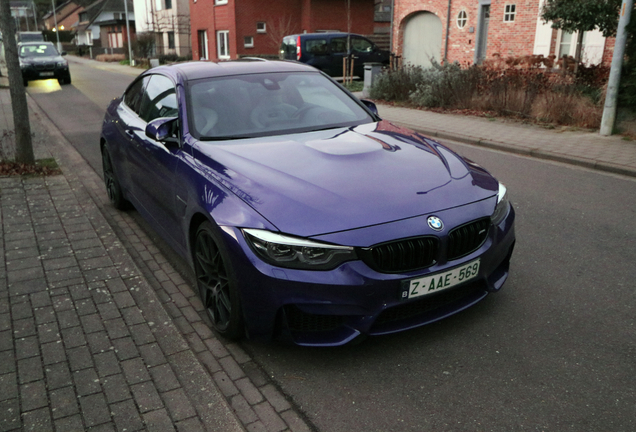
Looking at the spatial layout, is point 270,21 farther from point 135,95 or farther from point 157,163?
point 157,163

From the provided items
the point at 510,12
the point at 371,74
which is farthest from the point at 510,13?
the point at 371,74

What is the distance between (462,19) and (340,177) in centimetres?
2126

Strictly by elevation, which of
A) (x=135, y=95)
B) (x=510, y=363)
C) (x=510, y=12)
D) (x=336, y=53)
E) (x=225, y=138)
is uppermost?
(x=510, y=12)

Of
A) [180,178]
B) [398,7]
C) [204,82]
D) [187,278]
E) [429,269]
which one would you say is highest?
[398,7]

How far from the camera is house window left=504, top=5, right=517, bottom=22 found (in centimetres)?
2003

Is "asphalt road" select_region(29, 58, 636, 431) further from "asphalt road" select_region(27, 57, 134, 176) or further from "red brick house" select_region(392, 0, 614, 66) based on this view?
"red brick house" select_region(392, 0, 614, 66)

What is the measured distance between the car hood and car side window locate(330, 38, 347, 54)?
21.8 m

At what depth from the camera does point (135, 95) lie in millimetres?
5906

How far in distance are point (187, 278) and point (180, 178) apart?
928 mm

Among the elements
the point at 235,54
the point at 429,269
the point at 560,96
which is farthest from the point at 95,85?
the point at 429,269

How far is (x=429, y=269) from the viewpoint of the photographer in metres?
3.25

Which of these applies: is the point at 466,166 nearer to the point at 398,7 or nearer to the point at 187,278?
the point at 187,278

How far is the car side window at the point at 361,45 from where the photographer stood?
83.3 feet

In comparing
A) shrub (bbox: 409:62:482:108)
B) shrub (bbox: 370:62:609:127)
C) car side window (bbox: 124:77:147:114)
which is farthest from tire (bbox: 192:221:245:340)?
shrub (bbox: 409:62:482:108)
